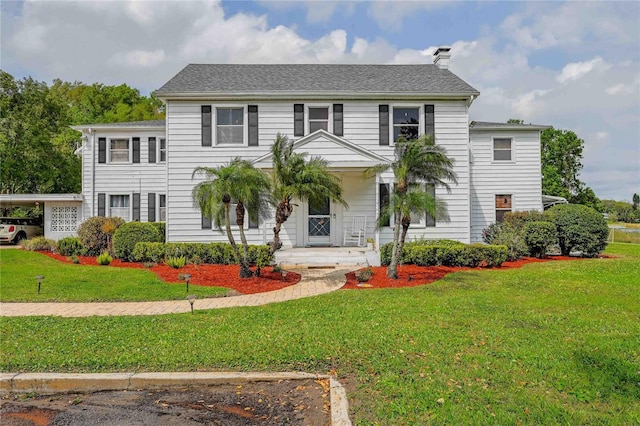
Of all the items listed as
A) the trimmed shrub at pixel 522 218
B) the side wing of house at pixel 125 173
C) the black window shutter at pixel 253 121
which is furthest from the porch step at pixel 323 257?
the side wing of house at pixel 125 173

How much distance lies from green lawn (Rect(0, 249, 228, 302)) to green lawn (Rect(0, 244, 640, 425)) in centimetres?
188

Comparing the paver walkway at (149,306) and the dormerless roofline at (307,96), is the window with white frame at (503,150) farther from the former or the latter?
the paver walkway at (149,306)

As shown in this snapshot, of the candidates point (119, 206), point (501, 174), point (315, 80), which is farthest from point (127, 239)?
point (501, 174)

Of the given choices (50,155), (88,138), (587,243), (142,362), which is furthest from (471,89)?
(50,155)

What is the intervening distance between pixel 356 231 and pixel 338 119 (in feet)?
14.2

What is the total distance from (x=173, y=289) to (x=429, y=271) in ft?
23.3

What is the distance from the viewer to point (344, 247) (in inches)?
600

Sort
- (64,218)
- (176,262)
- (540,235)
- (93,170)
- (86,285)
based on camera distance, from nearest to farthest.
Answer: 1. (86,285)
2. (176,262)
3. (540,235)
4. (93,170)
5. (64,218)

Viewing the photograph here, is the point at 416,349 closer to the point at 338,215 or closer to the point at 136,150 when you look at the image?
the point at 338,215

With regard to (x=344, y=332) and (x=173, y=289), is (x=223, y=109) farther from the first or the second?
(x=344, y=332)

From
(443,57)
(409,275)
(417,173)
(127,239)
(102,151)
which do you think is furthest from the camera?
(102,151)

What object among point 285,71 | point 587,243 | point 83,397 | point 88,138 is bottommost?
point 83,397

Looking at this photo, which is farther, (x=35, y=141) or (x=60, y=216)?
(x=35, y=141)

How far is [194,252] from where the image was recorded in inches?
534
